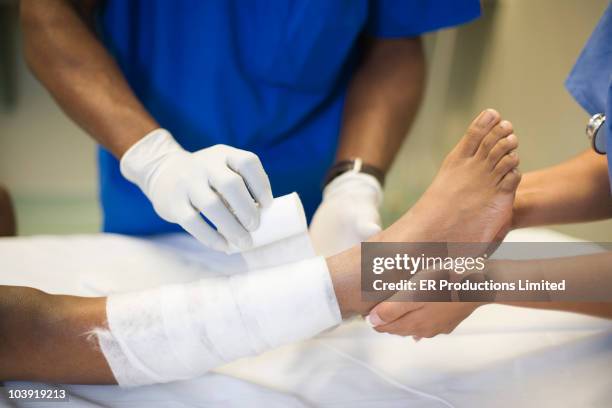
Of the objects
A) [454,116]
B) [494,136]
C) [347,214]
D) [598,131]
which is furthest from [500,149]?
[454,116]

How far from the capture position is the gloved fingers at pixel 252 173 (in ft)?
2.45

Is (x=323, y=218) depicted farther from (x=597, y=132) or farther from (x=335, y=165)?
(x=597, y=132)

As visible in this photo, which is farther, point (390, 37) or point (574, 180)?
point (390, 37)

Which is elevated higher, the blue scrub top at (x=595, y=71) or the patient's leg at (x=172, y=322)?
the blue scrub top at (x=595, y=71)

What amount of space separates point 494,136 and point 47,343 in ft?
2.21

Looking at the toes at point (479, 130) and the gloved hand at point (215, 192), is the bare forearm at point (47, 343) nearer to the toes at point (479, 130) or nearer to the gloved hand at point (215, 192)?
the gloved hand at point (215, 192)

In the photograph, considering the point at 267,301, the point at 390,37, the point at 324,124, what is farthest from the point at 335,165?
the point at 267,301

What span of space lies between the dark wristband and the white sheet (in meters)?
0.24

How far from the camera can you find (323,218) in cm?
95

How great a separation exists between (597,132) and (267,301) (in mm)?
528

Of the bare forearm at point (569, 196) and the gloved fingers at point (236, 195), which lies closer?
the gloved fingers at point (236, 195)

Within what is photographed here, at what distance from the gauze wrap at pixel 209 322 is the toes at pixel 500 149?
29 centimetres

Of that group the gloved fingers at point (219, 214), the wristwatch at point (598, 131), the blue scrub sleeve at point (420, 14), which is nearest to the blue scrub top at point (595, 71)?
the wristwatch at point (598, 131)

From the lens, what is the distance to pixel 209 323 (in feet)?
2.30
